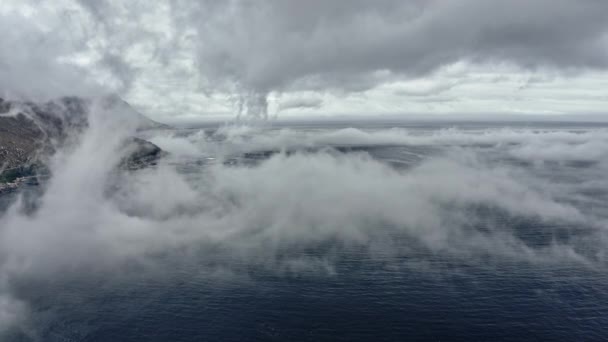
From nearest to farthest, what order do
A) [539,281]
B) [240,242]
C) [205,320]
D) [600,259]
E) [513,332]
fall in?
[513,332] < [205,320] < [539,281] < [600,259] < [240,242]

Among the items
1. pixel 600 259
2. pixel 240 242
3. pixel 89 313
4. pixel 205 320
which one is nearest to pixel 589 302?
pixel 600 259

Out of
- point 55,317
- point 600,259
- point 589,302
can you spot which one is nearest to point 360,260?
point 589,302

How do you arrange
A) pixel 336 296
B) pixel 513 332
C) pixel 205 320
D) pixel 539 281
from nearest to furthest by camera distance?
pixel 513 332 < pixel 205 320 < pixel 336 296 < pixel 539 281

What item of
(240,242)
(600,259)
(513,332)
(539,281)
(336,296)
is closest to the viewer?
(513,332)

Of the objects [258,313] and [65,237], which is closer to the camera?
[258,313]

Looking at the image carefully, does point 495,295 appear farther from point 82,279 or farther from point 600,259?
point 82,279

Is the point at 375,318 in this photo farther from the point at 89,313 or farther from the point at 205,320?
the point at 89,313

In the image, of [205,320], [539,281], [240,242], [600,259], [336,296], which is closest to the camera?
[205,320]

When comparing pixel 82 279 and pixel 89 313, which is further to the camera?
pixel 82 279

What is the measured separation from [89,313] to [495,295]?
134807 mm

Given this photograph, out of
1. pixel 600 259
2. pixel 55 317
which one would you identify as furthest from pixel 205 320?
pixel 600 259

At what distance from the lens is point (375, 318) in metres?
119

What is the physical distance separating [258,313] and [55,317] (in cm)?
6417

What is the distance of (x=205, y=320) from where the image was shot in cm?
11969
